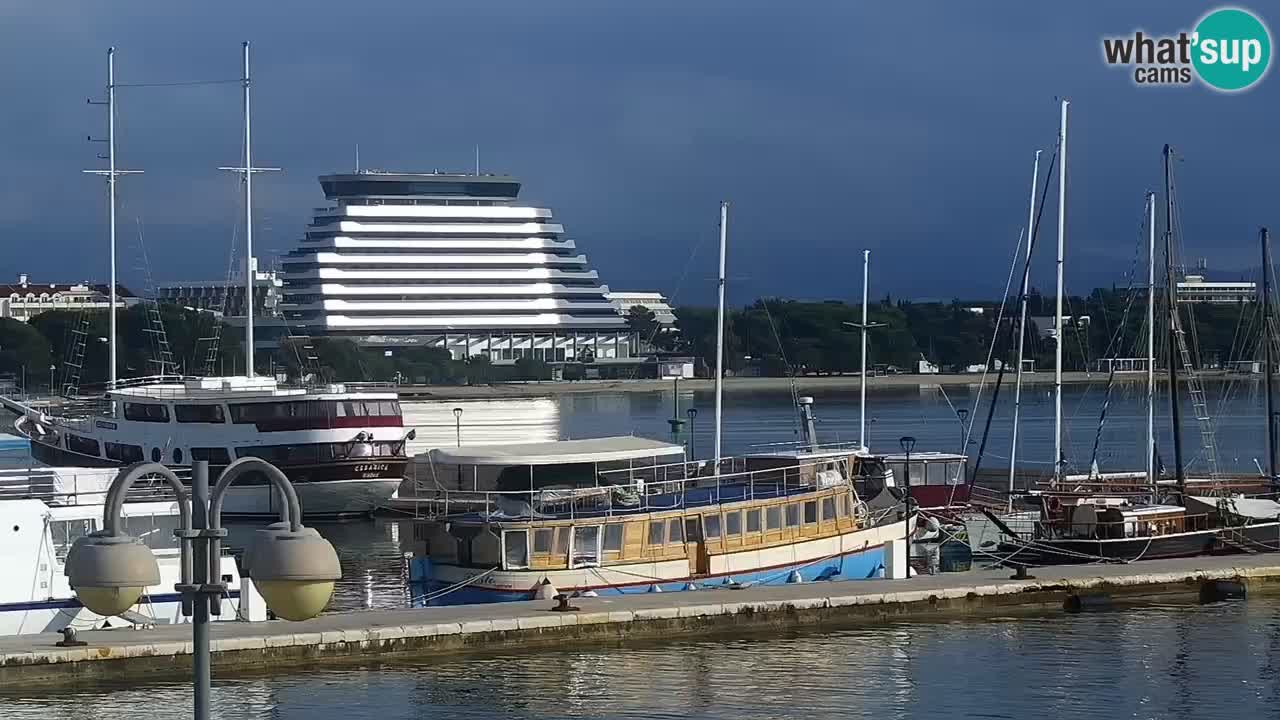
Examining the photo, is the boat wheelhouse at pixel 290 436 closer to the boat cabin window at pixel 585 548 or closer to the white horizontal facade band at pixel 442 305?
the boat cabin window at pixel 585 548

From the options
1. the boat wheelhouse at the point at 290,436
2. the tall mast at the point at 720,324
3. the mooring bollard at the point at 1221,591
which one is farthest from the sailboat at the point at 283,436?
the mooring bollard at the point at 1221,591

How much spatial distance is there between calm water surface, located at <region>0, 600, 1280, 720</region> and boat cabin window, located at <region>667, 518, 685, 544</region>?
8.58ft

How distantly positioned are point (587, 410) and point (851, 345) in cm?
4593

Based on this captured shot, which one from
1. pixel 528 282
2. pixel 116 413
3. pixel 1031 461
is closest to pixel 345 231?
pixel 528 282

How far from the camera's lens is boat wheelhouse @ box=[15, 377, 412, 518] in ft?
158

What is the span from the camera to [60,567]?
25.4 meters

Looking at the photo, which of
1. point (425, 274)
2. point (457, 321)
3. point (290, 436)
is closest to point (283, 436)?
point (290, 436)

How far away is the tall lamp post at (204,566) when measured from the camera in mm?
8211

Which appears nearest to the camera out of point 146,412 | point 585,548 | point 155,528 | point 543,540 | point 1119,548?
point 155,528

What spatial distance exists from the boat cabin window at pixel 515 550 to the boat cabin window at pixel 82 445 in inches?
1139

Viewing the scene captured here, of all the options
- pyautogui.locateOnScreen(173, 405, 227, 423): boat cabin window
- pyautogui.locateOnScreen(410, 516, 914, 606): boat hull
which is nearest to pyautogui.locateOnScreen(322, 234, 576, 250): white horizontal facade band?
pyautogui.locateOnScreen(173, 405, 227, 423): boat cabin window

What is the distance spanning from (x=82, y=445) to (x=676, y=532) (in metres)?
31.3

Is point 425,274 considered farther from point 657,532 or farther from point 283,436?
point 657,532

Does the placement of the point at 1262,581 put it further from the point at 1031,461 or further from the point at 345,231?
the point at 345,231
